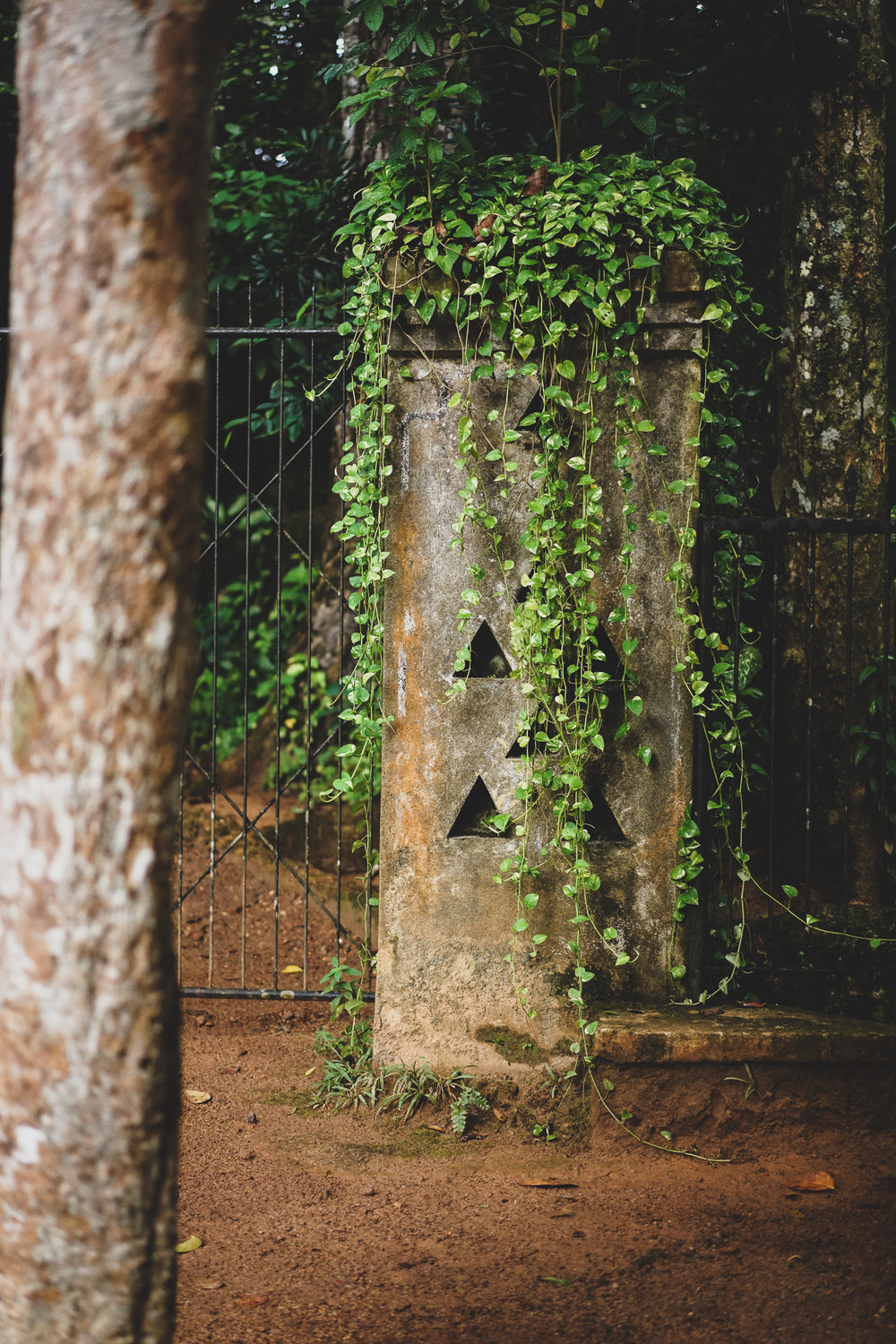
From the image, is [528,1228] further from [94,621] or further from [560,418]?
[560,418]

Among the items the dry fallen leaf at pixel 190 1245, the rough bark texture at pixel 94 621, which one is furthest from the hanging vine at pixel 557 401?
the rough bark texture at pixel 94 621

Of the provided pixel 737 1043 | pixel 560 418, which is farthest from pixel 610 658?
pixel 737 1043

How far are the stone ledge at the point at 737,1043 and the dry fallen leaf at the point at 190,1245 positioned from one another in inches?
49.8

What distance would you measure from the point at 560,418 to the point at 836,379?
1.48 metres

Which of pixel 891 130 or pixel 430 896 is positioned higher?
pixel 891 130

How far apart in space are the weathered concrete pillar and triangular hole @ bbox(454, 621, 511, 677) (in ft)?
0.16

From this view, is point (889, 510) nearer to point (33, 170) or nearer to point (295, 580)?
point (33, 170)

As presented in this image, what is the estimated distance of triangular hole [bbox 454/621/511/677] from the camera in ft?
11.3

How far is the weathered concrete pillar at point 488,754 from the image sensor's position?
335cm

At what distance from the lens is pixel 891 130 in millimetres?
4703

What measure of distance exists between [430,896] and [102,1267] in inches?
73.9

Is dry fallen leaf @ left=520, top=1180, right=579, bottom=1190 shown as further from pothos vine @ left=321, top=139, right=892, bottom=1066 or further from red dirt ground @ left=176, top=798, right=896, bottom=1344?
pothos vine @ left=321, top=139, right=892, bottom=1066

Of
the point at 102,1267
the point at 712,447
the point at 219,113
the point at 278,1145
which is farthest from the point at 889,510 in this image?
the point at 219,113

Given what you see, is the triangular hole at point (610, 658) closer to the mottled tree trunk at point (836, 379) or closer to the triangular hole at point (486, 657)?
the triangular hole at point (486, 657)
